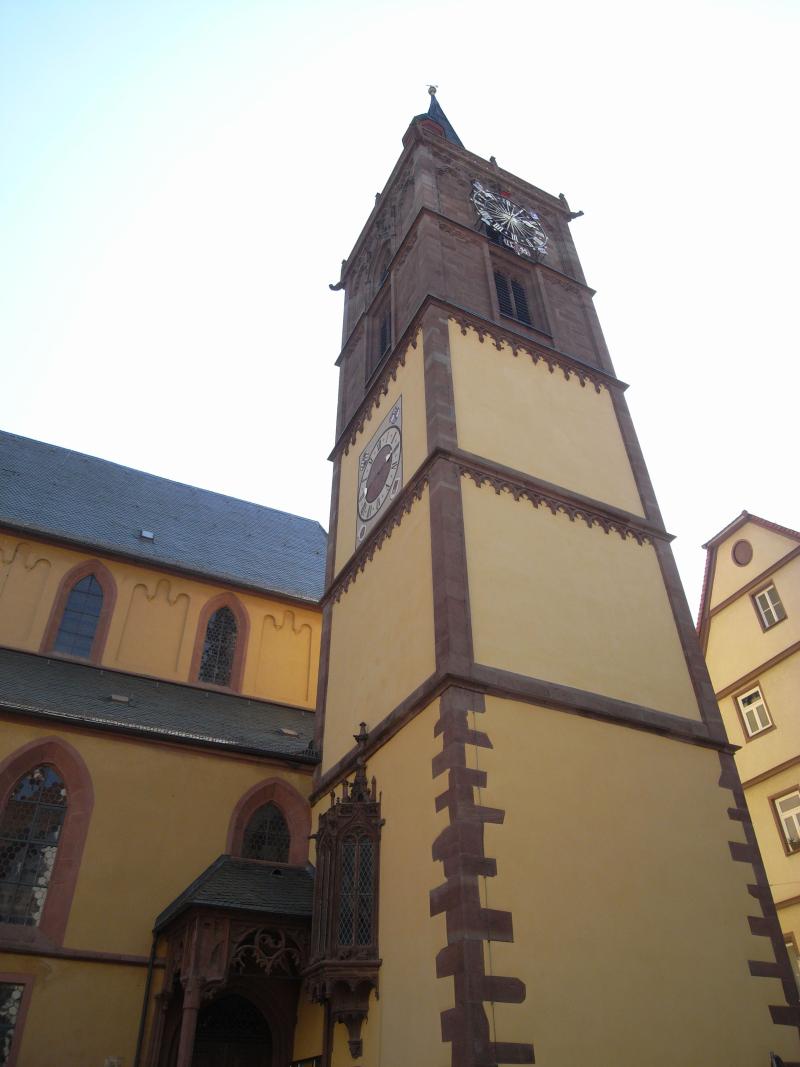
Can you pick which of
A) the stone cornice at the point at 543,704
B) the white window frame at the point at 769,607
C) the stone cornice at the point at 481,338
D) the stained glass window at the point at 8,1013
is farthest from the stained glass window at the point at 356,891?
the white window frame at the point at 769,607

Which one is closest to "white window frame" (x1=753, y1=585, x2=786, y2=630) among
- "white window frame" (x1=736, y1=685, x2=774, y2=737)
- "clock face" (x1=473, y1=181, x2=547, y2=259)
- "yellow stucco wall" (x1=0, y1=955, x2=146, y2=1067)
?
"white window frame" (x1=736, y1=685, x2=774, y2=737)

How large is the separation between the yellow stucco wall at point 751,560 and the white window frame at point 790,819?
4.90m

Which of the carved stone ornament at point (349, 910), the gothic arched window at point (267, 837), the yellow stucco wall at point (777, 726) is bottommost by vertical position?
the carved stone ornament at point (349, 910)

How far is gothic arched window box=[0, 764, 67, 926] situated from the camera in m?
11.6

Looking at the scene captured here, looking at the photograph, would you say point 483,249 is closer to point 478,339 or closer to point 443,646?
point 478,339

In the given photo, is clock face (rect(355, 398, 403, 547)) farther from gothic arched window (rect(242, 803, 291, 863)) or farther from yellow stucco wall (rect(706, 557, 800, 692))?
yellow stucco wall (rect(706, 557, 800, 692))

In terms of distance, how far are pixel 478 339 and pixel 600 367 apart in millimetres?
2966

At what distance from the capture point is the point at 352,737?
12859 millimetres

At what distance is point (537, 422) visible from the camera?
14641 millimetres

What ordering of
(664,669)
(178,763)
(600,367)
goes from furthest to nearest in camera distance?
(600,367) < (178,763) < (664,669)

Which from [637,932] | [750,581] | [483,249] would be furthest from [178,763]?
[750,581]

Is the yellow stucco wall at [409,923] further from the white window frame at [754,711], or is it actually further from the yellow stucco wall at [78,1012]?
the white window frame at [754,711]

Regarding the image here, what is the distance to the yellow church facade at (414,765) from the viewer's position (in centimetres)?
906

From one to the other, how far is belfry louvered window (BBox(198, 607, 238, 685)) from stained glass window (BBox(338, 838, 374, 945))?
7.02 metres
